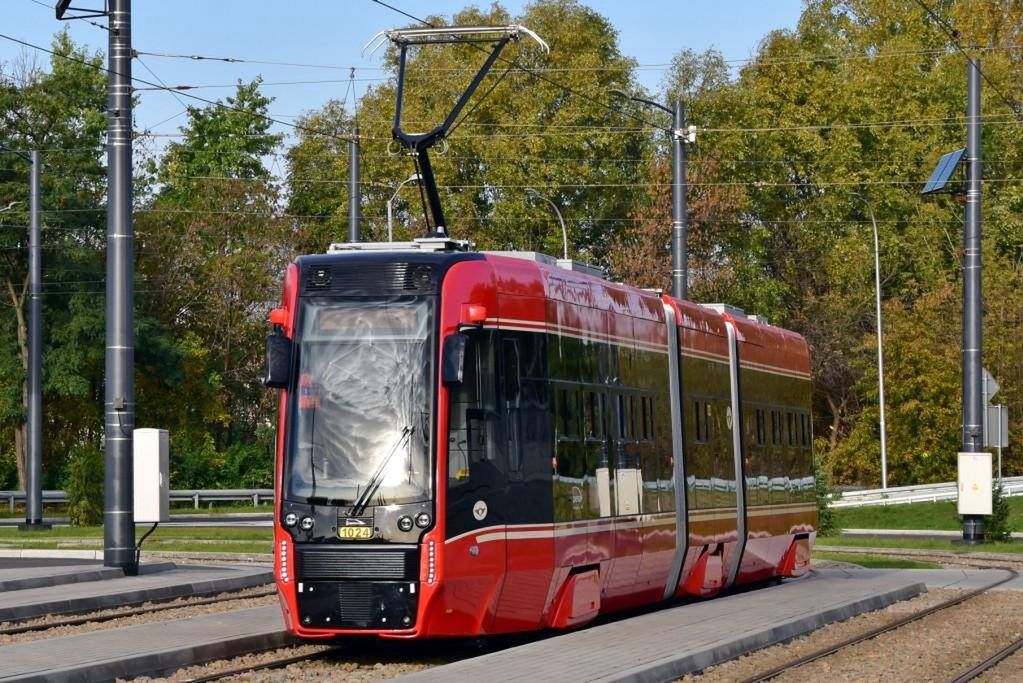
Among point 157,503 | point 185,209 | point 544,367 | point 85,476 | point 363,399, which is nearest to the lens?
point 363,399

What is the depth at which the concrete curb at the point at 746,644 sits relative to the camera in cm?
1313

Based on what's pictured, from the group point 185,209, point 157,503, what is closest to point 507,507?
point 157,503

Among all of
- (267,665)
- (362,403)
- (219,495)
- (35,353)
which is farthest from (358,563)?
(219,495)

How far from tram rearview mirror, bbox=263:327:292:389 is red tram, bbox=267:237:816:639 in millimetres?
13

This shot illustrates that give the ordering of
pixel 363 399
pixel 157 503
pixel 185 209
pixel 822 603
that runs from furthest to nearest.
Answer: pixel 185 209 < pixel 157 503 < pixel 822 603 < pixel 363 399

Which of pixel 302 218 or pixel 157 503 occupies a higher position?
pixel 302 218

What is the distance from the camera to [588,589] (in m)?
16.8

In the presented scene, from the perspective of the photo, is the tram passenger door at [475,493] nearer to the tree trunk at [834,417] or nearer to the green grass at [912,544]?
the green grass at [912,544]

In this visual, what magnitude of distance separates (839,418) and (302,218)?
22082mm

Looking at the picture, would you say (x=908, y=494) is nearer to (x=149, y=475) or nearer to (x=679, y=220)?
(x=679, y=220)

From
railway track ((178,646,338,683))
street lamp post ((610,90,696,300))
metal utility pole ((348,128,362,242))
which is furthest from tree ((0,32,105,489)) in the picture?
railway track ((178,646,338,683))

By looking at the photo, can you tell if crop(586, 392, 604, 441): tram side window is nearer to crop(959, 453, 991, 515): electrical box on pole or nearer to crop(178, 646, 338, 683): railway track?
crop(178, 646, 338, 683): railway track

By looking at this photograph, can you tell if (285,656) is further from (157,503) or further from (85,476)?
(85,476)

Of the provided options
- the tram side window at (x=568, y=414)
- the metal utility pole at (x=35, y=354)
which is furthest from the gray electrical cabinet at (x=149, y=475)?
the metal utility pole at (x=35, y=354)
